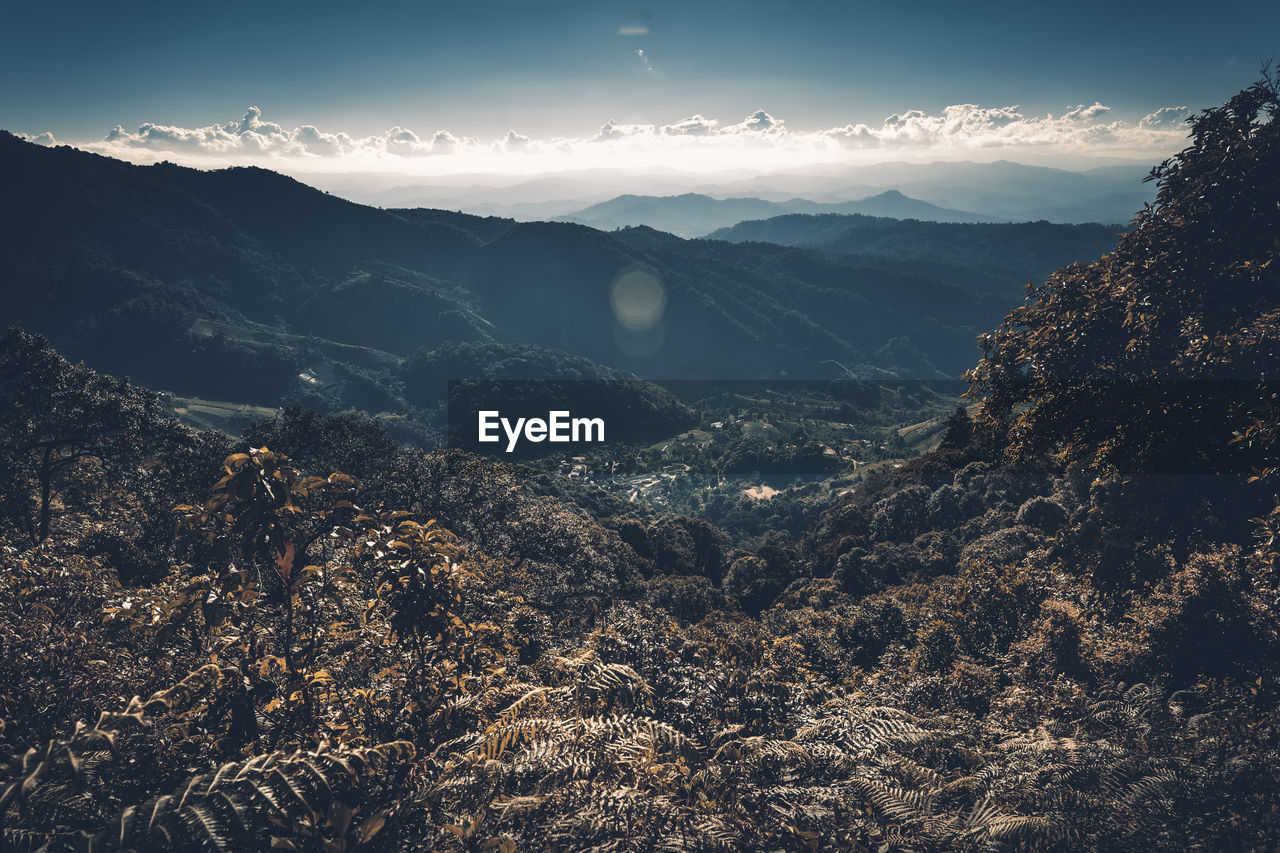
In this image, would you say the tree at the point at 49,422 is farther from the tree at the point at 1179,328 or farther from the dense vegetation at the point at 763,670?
the tree at the point at 1179,328

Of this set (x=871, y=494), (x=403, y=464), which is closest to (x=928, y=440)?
(x=871, y=494)

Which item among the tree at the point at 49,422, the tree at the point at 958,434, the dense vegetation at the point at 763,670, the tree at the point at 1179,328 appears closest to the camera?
the dense vegetation at the point at 763,670

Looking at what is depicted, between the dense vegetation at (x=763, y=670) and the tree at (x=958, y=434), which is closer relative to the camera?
the dense vegetation at (x=763, y=670)

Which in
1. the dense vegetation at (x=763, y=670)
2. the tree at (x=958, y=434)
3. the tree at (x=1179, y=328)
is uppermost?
the tree at (x=1179, y=328)

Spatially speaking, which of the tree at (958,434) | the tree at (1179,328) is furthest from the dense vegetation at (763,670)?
the tree at (958,434)

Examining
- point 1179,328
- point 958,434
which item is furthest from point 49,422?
point 958,434

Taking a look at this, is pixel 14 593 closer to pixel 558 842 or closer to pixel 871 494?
pixel 558 842

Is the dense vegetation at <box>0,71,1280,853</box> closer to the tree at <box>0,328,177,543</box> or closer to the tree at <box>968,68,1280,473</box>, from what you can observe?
the tree at <box>968,68,1280,473</box>
